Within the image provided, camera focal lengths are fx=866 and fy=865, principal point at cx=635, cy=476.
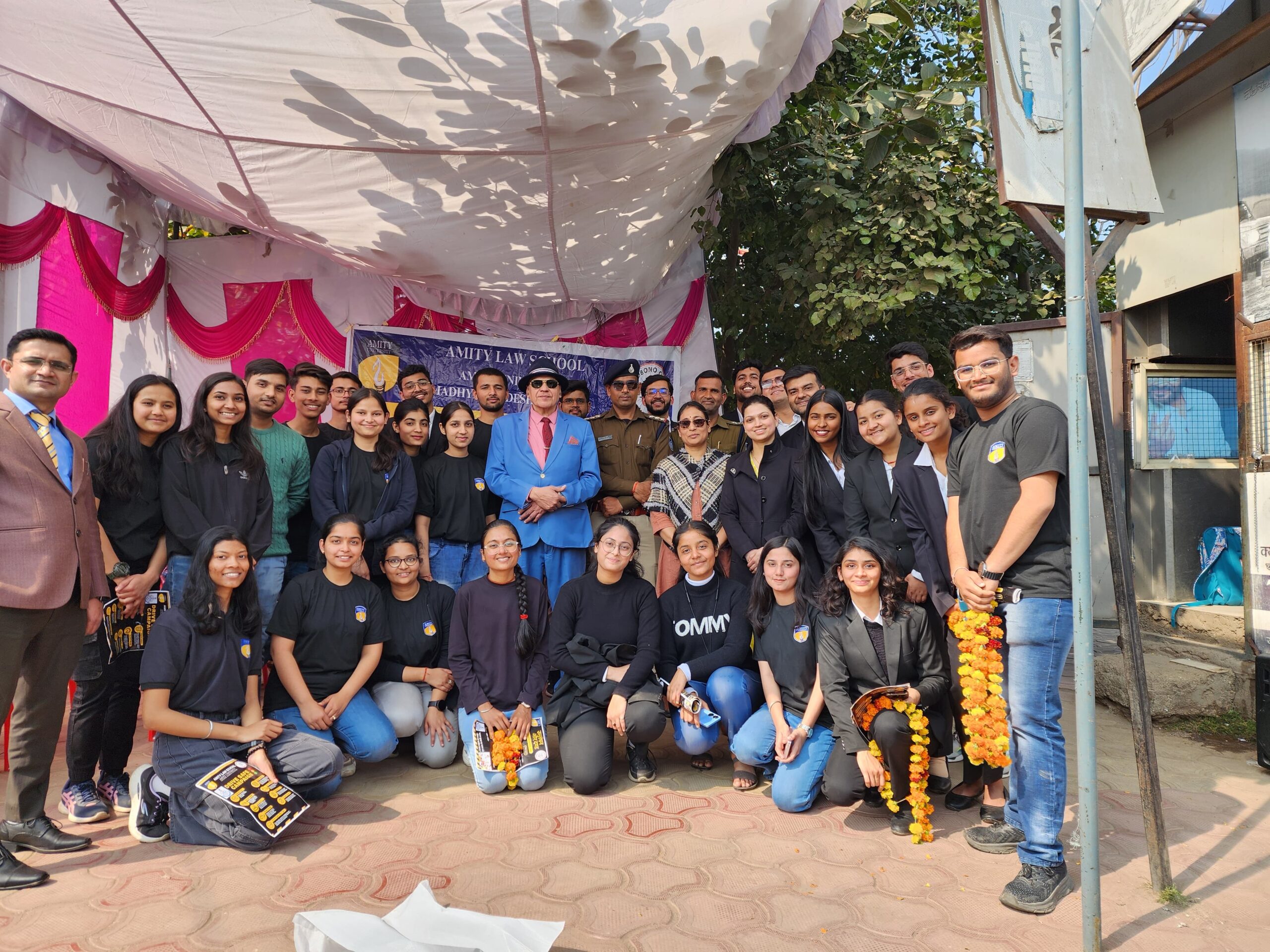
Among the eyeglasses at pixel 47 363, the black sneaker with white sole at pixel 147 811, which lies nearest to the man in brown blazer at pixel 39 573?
the eyeglasses at pixel 47 363

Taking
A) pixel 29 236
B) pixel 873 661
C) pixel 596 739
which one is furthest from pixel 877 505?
pixel 29 236

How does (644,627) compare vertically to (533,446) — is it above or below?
below

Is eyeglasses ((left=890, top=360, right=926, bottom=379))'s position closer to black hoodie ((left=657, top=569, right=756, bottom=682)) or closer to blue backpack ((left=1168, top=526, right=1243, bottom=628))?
black hoodie ((left=657, top=569, right=756, bottom=682))

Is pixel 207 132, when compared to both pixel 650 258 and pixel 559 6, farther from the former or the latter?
pixel 650 258

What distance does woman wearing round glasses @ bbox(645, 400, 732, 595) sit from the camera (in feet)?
14.8

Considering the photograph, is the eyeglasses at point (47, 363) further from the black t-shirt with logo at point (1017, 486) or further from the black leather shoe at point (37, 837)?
the black t-shirt with logo at point (1017, 486)

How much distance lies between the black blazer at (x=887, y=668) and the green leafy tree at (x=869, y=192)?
8.11 feet

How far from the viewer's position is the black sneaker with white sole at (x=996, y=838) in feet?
9.70

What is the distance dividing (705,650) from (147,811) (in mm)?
2280

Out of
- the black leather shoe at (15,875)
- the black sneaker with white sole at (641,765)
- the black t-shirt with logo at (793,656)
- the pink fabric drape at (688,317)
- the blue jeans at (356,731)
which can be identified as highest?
the pink fabric drape at (688,317)

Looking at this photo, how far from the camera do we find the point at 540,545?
4656mm

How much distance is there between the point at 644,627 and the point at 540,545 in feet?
3.28

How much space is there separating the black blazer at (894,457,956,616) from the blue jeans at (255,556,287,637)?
2.78m

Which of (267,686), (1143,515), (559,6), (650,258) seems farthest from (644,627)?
(1143,515)
